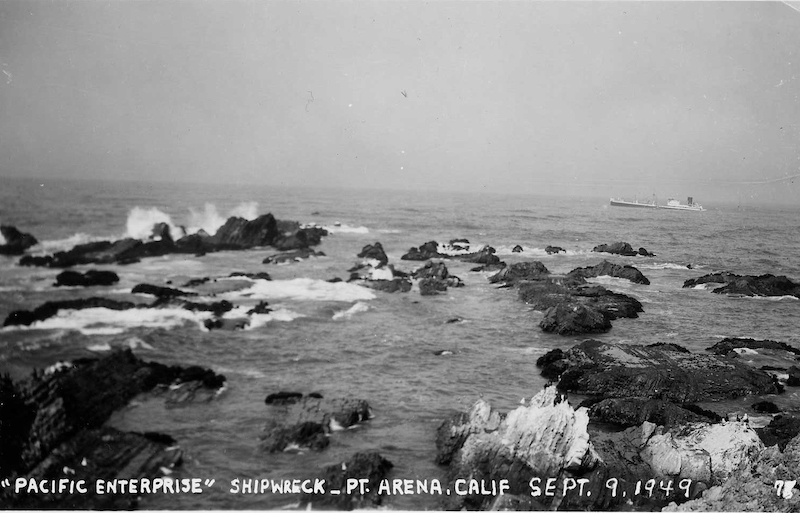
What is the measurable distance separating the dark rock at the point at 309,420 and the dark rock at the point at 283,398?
21 millimetres

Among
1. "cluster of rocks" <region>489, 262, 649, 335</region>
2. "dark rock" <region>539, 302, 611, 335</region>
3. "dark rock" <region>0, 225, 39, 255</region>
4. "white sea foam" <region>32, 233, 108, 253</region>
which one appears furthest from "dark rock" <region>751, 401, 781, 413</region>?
"dark rock" <region>0, 225, 39, 255</region>

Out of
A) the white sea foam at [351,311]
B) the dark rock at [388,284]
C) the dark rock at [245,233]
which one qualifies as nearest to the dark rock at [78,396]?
the white sea foam at [351,311]

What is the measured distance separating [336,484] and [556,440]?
209cm

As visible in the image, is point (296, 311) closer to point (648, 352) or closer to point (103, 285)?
point (103, 285)

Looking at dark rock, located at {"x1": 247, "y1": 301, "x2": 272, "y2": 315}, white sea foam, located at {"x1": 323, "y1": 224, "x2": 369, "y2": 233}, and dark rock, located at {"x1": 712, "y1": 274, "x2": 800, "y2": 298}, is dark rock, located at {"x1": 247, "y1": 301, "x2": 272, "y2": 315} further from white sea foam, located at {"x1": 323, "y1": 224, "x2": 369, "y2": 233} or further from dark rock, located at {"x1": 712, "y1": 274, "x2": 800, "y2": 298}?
dark rock, located at {"x1": 712, "y1": 274, "x2": 800, "y2": 298}

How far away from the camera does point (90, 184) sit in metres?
5.22

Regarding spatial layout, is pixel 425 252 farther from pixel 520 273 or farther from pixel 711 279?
pixel 711 279

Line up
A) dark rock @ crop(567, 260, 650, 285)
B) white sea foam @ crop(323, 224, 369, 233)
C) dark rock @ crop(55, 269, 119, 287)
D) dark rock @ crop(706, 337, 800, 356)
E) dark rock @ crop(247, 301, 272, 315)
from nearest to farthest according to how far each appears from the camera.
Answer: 1. dark rock @ crop(55, 269, 119, 287)
2. dark rock @ crop(247, 301, 272, 315)
3. dark rock @ crop(706, 337, 800, 356)
4. white sea foam @ crop(323, 224, 369, 233)
5. dark rock @ crop(567, 260, 650, 285)

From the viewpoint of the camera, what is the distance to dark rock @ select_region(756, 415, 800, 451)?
4918 millimetres

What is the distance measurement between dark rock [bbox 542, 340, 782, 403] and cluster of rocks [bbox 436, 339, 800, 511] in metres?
0.23

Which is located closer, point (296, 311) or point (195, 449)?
point (195, 449)

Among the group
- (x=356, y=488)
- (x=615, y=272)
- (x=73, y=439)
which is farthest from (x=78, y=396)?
(x=615, y=272)

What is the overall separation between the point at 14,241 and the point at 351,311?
3.44 meters

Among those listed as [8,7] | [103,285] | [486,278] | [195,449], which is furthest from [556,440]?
[8,7]
